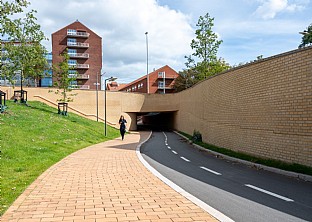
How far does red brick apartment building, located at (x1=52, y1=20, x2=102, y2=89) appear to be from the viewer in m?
72.6

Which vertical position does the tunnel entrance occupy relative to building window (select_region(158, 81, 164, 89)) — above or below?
below

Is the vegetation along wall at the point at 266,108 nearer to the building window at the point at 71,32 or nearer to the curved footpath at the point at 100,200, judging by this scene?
the curved footpath at the point at 100,200

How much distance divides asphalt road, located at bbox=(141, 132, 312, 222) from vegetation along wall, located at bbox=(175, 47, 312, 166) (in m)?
1.35

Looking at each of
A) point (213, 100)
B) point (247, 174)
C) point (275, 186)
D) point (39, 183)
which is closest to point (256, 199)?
point (275, 186)

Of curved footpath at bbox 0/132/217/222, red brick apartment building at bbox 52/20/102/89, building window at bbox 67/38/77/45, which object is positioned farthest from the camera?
building window at bbox 67/38/77/45

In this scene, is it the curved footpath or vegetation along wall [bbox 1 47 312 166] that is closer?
the curved footpath

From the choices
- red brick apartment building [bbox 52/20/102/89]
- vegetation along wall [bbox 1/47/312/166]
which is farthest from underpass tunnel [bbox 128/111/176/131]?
vegetation along wall [bbox 1/47/312/166]

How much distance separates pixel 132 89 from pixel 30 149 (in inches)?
3331

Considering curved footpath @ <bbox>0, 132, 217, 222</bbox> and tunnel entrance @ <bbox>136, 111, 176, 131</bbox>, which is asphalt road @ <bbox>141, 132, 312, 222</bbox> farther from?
tunnel entrance @ <bbox>136, 111, 176, 131</bbox>

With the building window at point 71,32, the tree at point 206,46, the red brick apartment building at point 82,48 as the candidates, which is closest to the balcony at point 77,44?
the red brick apartment building at point 82,48

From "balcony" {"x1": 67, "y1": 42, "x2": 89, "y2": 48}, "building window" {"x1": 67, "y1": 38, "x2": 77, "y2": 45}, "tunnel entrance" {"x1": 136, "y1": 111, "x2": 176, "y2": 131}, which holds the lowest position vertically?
"tunnel entrance" {"x1": 136, "y1": 111, "x2": 176, "y2": 131}

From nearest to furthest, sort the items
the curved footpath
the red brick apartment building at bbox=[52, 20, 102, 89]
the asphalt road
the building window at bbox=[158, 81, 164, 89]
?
the curved footpath < the asphalt road < the red brick apartment building at bbox=[52, 20, 102, 89] < the building window at bbox=[158, 81, 164, 89]

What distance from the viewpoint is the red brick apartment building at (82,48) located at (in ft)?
238

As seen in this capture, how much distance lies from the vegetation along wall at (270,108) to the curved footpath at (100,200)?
4.70 metres
